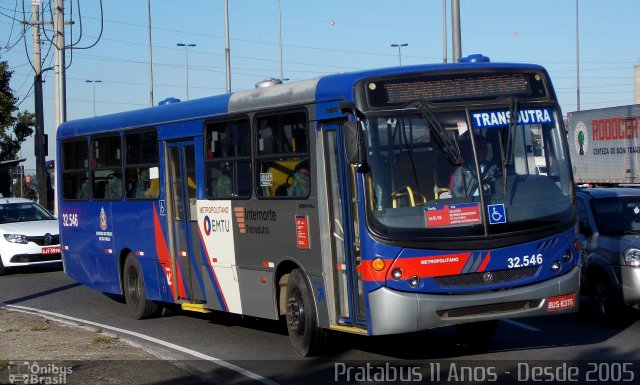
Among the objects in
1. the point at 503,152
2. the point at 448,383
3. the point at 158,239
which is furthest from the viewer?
the point at 158,239

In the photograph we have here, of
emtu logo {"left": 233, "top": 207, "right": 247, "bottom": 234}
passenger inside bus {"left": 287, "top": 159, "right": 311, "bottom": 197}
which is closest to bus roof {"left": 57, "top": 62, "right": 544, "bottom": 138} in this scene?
passenger inside bus {"left": 287, "top": 159, "right": 311, "bottom": 197}

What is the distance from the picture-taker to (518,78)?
994cm

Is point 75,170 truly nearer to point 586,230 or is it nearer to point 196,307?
point 196,307

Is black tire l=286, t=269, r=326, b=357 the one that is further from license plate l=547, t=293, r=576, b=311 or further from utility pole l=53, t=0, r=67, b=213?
utility pole l=53, t=0, r=67, b=213

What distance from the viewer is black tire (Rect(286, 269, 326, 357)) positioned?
1044 centimetres

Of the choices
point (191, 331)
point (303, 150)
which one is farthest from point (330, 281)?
point (191, 331)

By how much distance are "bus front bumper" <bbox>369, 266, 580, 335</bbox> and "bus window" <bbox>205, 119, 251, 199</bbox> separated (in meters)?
3.05

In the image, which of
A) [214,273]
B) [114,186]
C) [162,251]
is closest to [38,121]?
[114,186]

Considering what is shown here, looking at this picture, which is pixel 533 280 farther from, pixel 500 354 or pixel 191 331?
pixel 191 331

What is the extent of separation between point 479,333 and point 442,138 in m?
2.72

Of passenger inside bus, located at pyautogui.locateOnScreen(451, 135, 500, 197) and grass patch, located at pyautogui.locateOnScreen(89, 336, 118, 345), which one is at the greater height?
passenger inside bus, located at pyautogui.locateOnScreen(451, 135, 500, 197)

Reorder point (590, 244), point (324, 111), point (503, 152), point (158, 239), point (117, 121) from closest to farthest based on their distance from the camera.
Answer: point (503, 152)
point (324, 111)
point (590, 244)
point (158, 239)
point (117, 121)

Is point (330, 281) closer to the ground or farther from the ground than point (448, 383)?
farther from the ground

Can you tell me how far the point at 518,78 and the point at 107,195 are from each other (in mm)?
7768
